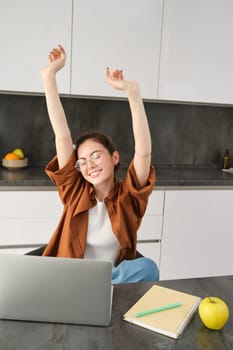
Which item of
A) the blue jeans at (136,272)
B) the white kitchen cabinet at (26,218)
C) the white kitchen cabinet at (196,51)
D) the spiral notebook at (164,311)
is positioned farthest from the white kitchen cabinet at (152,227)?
the spiral notebook at (164,311)

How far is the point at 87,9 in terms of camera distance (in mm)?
2297

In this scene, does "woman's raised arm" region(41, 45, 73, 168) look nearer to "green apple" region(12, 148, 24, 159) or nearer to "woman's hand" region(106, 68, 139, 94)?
"woman's hand" region(106, 68, 139, 94)

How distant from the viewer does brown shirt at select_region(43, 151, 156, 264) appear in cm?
141

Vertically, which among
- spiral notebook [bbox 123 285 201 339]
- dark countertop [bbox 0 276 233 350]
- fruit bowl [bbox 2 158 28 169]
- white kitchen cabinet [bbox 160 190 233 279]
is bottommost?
white kitchen cabinet [bbox 160 190 233 279]

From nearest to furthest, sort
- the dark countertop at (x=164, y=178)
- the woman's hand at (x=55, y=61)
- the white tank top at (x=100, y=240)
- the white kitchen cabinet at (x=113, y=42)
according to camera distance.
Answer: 1. the woman's hand at (x=55, y=61)
2. the white tank top at (x=100, y=240)
3. the dark countertop at (x=164, y=178)
4. the white kitchen cabinet at (x=113, y=42)

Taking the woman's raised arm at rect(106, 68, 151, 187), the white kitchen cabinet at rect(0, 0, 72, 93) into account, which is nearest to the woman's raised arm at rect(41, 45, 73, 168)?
the woman's raised arm at rect(106, 68, 151, 187)

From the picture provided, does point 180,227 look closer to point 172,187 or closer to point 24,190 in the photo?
point 172,187

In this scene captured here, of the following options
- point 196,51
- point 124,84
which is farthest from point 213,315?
point 196,51

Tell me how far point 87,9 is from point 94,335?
79.1 inches

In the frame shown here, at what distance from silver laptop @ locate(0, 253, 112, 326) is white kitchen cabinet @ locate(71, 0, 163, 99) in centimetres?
170

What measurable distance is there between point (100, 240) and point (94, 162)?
303 millimetres

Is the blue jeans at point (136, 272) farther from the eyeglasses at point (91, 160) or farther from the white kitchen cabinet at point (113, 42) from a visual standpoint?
the white kitchen cabinet at point (113, 42)

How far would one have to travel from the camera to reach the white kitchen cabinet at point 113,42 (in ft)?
7.61

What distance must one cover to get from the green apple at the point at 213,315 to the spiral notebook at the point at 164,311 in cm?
5
